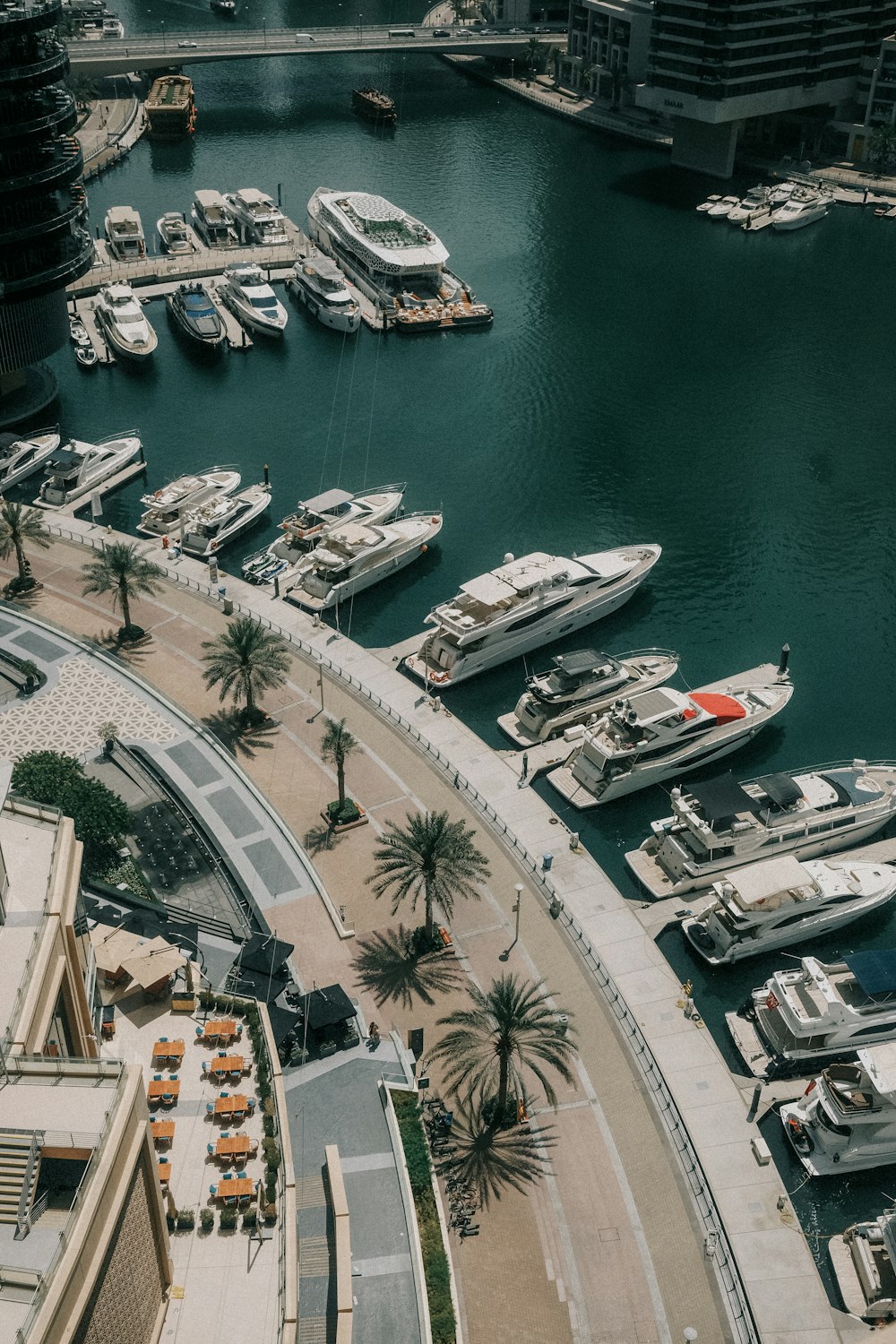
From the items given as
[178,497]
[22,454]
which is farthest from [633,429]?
[22,454]

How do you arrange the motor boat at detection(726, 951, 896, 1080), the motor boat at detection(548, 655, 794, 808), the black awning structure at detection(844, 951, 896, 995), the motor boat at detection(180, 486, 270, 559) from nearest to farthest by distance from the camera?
the motor boat at detection(726, 951, 896, 1080) → the black awning structure at detection(844, 951, 896, 995) → the motor boat at detection(548, 655, 794, 808) → the motor boat at detection(180, 486, 270, 559)

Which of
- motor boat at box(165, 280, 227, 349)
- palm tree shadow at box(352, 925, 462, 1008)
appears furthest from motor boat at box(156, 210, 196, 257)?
palm tree shadow at box(352, 925, 462, 1008)

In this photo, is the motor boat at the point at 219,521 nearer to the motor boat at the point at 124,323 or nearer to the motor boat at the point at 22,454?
the motor boat at the point at 22,454

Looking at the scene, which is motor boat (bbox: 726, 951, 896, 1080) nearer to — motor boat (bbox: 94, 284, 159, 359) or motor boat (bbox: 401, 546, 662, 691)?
motor boat (bbox: 401, 546, 662, 691)

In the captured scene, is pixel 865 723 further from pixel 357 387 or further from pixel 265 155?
pixel 265 155

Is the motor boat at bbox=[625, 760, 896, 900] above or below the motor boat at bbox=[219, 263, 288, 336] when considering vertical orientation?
below

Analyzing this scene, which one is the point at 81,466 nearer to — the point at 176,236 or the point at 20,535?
the point at 20,535

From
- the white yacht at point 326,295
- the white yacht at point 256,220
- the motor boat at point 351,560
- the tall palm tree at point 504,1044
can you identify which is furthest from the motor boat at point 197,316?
the tall palm tree at point 504,1044

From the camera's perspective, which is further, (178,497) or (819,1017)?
(178,497)
